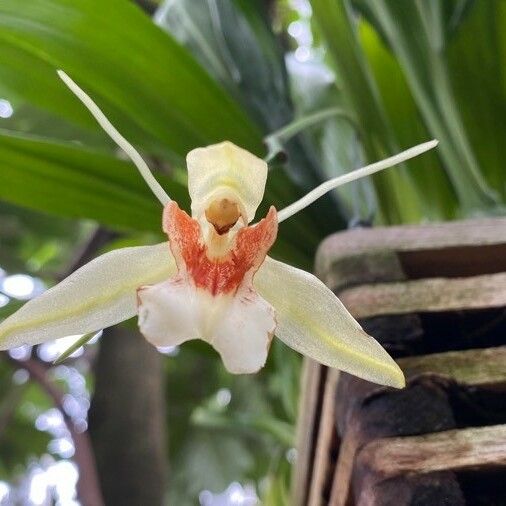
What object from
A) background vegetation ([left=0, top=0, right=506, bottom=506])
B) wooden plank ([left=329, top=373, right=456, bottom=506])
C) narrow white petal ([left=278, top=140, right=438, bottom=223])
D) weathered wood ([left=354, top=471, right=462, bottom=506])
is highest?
background vegetation ([left=0, top=0, right=506, bottom=506])

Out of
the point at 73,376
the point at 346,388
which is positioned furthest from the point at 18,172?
the point at 73,376

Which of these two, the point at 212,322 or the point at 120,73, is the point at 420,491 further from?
the point at 120,73

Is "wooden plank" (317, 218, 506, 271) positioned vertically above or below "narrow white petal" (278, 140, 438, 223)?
above

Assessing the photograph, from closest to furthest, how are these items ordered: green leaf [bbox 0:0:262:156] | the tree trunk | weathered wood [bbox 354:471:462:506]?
1. weathered wood [bbox 354:471:462:506]
2. green leaf [bbox 0:0:262:156]
3. the tree trunk

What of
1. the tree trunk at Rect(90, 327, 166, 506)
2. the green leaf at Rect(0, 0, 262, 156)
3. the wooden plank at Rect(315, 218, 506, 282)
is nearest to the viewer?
the wooden plank at Rect(315, 218, 506, 282)

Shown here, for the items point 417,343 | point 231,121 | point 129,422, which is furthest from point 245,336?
point 129,422

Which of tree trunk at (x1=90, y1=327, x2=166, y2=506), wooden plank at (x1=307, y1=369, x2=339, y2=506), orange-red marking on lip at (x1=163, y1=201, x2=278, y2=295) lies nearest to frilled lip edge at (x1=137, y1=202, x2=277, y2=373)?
orange-red marking on lip at (x1=163, y1=201, x2=278, y2=295)

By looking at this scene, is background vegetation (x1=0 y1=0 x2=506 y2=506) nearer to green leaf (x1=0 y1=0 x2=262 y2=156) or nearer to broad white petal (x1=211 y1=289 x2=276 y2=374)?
green leaf (x1=0 y1=0 x2=262 y2=156)

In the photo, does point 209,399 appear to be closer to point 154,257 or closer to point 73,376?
point 73,376

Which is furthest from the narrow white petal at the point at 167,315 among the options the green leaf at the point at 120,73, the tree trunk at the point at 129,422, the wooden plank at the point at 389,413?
the tree trunk at the point at 129,422

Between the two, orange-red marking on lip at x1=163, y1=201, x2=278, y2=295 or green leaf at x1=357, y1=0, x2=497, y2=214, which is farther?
green leaf at x1=357, y1=0, x2=497, y2=214
